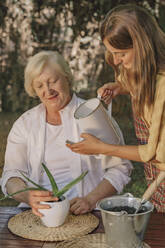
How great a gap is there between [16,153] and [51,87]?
0.39 metres

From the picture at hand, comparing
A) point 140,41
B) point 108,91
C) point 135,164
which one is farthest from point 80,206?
point 135,164

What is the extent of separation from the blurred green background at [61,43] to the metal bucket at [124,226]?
10.7ft

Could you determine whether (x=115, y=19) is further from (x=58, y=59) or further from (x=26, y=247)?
(x=26, y=247)

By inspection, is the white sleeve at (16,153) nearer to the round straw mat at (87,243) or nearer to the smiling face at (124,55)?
the round straw mat at (87,243)

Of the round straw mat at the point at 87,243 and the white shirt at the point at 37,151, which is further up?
the white shirt at the point at 37,151

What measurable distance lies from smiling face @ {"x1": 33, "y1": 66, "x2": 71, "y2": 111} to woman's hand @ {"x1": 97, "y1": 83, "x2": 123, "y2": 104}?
311mm

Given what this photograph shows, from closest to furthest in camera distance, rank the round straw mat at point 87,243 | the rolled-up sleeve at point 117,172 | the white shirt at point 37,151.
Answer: the round straw mat at point 87,243 → the rolled-up sleeve at point 117,172 → the white shirt at point 37,151

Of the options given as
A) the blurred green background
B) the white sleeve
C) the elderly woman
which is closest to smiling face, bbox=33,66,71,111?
the elderly woman

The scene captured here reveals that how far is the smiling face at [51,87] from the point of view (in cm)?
216

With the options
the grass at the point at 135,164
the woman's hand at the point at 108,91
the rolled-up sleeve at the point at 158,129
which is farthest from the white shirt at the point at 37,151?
the grass at the point at 135,164

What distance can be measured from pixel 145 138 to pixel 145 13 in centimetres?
58

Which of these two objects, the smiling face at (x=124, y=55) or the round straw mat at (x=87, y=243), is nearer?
the round straw mat at (x=87, y=243)

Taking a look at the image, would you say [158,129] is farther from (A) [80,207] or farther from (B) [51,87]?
(B) [51,87]

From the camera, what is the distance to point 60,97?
218cm
